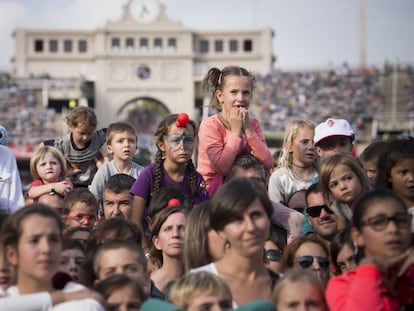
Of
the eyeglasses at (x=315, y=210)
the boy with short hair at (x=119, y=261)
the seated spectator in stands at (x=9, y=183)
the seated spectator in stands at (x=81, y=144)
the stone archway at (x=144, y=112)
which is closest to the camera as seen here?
the boy with short hair at (x=119, y=261)

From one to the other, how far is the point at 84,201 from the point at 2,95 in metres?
66.8

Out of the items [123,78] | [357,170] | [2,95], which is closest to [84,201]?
[357,170]

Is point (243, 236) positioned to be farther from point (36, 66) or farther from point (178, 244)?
point (36, 66)

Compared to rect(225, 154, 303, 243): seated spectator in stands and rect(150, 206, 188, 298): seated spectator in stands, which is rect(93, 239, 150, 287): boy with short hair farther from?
rect(225, 154, 303, 243): seated spectator in stands

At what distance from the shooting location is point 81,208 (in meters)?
6.75

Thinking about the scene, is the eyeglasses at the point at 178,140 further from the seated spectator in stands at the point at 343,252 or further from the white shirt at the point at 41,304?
the white shirt at the point at 41,304

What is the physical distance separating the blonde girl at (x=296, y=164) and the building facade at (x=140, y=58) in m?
73.1

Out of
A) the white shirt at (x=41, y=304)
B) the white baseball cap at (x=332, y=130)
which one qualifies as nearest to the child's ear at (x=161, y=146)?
the white baseball cap at (x=332, y=130)

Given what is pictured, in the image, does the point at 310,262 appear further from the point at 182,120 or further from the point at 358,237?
the point at 182,120

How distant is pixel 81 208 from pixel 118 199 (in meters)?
0.42

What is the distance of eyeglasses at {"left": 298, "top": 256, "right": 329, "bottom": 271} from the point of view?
5297mm

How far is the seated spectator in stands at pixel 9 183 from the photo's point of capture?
20.1 feet

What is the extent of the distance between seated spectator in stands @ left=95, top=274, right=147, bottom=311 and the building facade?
7640 centimetres

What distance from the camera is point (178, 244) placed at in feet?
18.8
